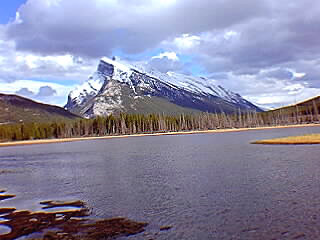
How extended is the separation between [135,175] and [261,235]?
31343 mm

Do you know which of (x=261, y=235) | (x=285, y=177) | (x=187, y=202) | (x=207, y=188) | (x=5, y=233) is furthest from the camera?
(x=285, y=177)

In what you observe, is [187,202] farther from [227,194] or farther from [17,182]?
[17,182]

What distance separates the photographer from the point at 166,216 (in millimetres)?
28391

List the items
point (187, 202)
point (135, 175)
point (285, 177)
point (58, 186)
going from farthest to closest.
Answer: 1. point (135, 175)
2. point (58, 186)
3. point (285, 177)
4. point (187, 202)

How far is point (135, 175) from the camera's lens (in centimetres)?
5194

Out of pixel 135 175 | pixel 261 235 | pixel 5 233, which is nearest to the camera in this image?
pixel 261 235

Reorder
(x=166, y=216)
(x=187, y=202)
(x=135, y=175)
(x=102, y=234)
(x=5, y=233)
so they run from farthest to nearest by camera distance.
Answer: (x=135, y=175)
(x=187, y=202)
(x=166, y=216)
(x=5, y=233)
(x=102, y=234)

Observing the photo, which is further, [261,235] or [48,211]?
[48,211]

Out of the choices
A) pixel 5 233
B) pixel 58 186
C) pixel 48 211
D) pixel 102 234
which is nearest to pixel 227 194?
pixel 102 234

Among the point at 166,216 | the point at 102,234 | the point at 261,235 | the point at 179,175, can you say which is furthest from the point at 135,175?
the point at 261,235

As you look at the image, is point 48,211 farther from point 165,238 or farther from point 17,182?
point 17,182

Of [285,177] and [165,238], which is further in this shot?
[285,177]

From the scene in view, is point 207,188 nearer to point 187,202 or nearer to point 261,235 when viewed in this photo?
point 187,202

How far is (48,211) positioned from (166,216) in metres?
11.8
